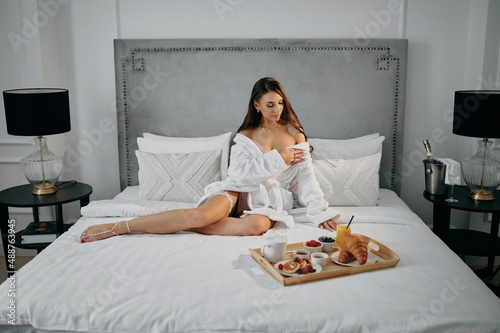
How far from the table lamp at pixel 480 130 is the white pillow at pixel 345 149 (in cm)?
53

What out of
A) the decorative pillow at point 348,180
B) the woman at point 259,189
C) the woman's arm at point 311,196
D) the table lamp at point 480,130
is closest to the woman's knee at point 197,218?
the woman at point 259,189

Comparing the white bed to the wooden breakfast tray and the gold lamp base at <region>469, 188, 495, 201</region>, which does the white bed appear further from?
the gold lamp base at <region>469, 188, 495, 201</region>

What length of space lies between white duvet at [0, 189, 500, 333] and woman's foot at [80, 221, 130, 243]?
14 cm

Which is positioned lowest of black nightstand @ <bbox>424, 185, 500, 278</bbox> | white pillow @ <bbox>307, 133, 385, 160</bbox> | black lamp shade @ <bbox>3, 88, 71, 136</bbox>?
black nightstand @ <bbox>424, 185, 500, 278</bbox>

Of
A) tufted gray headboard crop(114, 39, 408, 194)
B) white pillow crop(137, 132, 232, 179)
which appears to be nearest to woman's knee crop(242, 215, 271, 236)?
white pillow crop(137, 132, 232, 179)

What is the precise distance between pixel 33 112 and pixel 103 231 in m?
1.04

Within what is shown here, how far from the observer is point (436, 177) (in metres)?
3.07

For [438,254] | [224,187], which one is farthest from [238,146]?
[438,254]

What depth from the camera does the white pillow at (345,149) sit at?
10.6 feet

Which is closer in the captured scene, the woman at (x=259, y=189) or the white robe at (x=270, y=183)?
the woman at (x=259, y=189)

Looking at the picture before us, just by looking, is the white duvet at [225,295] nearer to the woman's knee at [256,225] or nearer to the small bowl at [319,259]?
the small bowl at [319,259]

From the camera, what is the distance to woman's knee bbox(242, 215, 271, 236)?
2.53 meters

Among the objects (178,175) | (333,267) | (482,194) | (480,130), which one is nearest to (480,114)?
(480,130)

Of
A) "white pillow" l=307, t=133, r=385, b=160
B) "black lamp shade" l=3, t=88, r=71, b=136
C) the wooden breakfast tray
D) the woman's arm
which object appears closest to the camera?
the wooden breakfast tray
